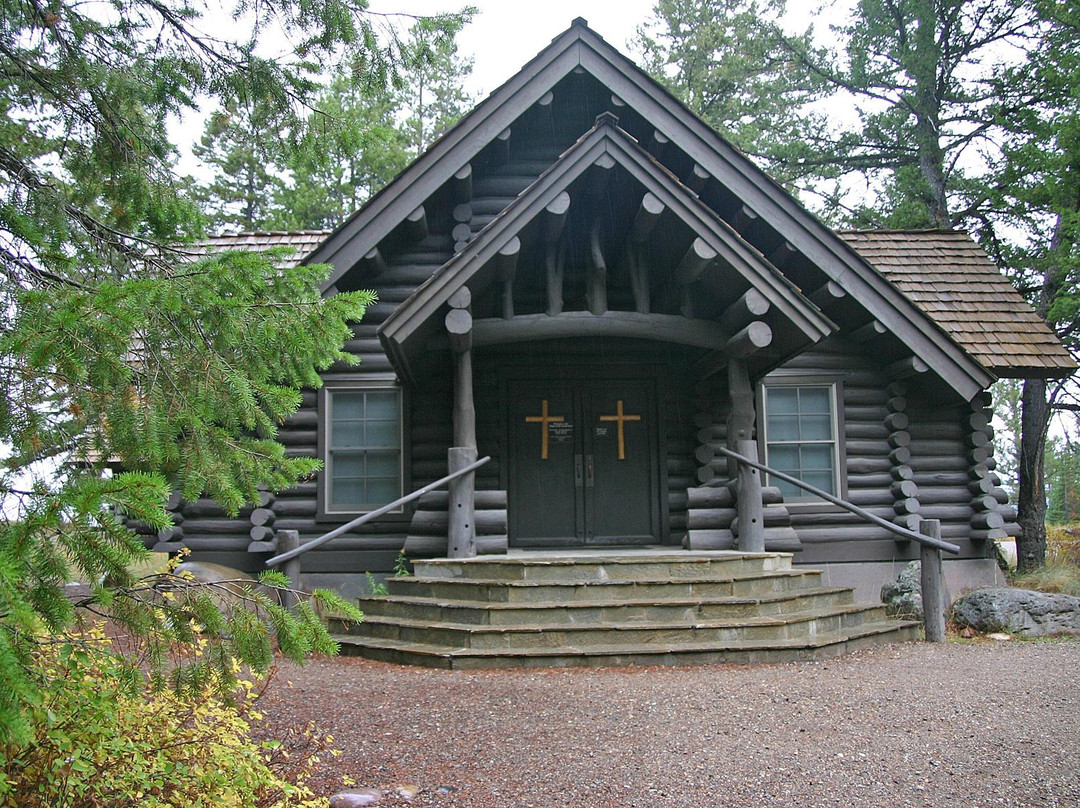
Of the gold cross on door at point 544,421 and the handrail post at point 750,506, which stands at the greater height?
the gold cross on door at point 544,421

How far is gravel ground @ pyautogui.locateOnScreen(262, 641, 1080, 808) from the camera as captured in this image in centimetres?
462

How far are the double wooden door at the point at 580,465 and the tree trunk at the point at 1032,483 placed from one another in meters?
7.34

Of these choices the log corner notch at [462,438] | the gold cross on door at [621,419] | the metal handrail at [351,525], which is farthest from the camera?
the gold cross on door at [621,419]

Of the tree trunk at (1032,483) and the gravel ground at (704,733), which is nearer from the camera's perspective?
the gravel ground at (704,733)

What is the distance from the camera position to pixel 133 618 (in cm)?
327

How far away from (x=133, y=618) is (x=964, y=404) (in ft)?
38.4

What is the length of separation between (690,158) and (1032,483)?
9335 millimetres

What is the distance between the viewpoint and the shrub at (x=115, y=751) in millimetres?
3412

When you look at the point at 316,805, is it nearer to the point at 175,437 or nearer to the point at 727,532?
the point at 175,437

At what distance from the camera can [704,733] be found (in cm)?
552

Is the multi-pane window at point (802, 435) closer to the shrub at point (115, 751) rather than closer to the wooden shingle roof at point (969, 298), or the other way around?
the wooden shingle roof at point (969, 298)

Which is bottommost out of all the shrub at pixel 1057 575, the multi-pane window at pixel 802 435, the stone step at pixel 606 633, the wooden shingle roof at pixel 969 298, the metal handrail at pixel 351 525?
the shrub at pixel 1057 575

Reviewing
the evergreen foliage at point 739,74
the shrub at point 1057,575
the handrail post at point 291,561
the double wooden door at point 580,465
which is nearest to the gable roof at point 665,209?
the handrail post at point 291,561

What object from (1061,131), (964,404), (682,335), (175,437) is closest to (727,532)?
(682,335)
